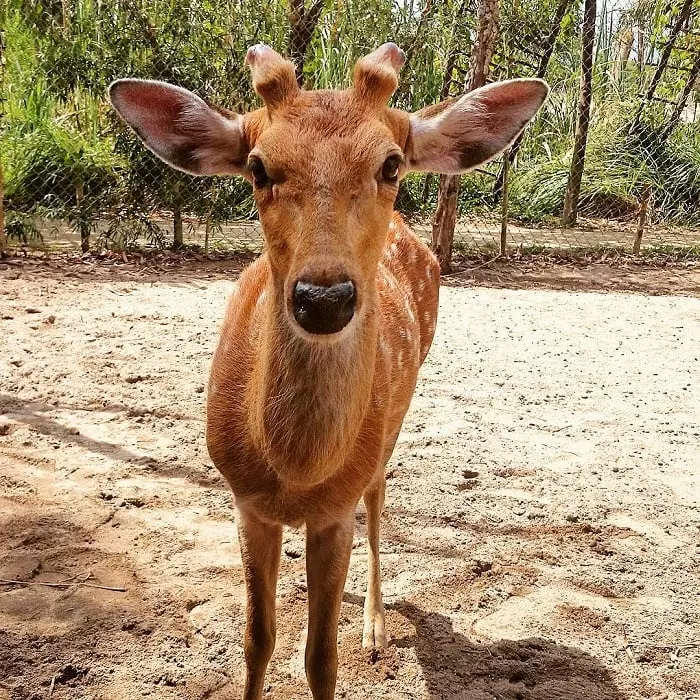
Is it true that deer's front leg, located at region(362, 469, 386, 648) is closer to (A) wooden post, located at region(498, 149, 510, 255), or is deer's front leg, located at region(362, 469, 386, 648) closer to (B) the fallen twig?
(B) the fallen twig

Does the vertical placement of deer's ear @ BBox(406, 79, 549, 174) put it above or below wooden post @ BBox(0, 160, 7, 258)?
above

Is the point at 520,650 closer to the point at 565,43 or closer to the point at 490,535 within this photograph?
the point at 490,535

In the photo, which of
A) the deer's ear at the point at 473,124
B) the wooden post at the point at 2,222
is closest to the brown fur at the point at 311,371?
the deer's ear at the point at 473,124

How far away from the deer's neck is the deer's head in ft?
0.39

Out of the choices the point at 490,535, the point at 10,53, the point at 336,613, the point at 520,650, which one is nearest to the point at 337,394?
the point at 336,613

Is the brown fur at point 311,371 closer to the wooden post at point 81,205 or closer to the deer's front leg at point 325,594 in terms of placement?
the deer's front leg at point 325,594

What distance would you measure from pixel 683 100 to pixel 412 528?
975 centimetres

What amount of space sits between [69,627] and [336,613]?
992mm

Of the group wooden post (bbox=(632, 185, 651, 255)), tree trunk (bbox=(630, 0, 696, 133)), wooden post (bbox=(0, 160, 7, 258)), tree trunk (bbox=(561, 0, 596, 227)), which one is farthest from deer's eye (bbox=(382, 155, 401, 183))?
tree trunk (bbox=(630, 0, 696, 133))

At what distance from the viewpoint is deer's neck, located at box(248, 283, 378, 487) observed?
2062mm

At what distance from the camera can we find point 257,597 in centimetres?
243

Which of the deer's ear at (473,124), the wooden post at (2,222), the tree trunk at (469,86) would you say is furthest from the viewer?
the tree trunk at (469,86)

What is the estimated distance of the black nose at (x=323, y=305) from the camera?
1.70 meters

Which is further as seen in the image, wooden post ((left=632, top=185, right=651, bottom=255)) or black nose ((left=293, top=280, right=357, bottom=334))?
wooden post ((left=632, top=185, right=651, bottom=255))
